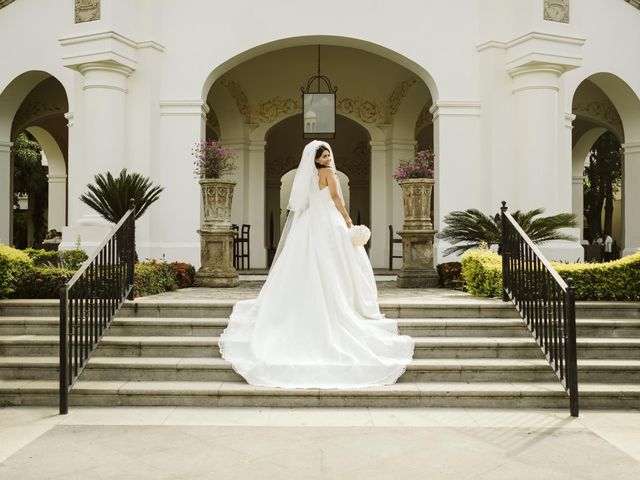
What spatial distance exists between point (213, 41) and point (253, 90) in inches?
169

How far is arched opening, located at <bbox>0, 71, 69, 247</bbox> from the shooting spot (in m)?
13.9

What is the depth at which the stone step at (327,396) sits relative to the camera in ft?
18.9

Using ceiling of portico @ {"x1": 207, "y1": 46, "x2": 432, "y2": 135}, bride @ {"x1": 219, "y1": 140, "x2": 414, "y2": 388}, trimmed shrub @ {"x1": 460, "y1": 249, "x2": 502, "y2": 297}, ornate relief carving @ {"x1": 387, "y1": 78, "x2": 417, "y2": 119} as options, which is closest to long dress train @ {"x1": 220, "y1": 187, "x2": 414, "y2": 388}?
bride @ {"x1": 219, "y1": 140, "x2": 414, "y2": 388}

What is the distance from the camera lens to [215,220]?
34.2ft

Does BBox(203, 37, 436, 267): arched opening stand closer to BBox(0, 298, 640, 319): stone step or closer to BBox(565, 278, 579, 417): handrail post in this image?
BBox(0, 298, 640, 319): stone step

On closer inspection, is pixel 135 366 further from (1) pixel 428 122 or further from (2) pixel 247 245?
(1) pixel 428 122

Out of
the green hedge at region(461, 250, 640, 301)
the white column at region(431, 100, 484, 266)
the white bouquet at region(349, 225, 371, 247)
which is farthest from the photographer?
the white column at region(431, 100, 484, 266)

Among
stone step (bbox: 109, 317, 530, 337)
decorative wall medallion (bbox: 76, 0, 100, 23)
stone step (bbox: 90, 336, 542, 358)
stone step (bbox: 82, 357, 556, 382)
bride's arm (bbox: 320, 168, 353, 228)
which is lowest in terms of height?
stone step (bbox: 82, 357, 556, 382)

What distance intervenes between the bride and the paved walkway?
0.42 metres

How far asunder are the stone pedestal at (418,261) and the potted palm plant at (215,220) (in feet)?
9.16

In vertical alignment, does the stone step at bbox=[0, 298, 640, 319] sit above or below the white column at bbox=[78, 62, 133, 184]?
below

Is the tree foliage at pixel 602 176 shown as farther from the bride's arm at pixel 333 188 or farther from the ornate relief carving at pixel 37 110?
the bride's arm at pixel 333 188

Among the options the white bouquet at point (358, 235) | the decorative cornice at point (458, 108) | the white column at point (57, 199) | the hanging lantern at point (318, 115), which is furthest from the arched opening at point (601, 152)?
the white column at point (57, 199)

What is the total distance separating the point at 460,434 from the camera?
496 centimetres
